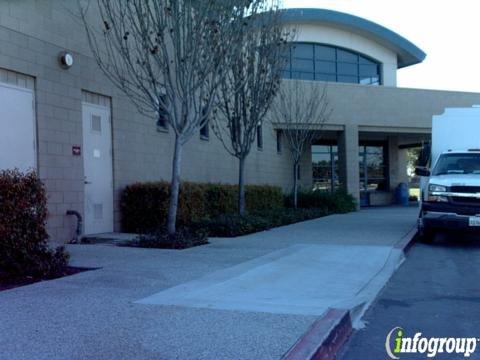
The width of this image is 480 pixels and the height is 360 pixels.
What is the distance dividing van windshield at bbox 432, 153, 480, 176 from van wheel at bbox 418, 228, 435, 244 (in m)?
1.37

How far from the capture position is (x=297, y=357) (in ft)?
15.6

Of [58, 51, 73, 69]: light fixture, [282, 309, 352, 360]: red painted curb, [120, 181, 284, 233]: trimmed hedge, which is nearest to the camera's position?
[282, 309, 352, 360]: red painted curb

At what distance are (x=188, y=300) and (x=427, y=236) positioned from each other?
340 inches

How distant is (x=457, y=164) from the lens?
1411cm

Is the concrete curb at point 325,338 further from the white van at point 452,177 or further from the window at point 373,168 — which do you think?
the window at point 373,168

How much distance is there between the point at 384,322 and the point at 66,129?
26.3 feet

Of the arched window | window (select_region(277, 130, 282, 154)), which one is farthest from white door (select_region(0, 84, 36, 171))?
the arched window

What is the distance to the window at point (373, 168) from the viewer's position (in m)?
32.6

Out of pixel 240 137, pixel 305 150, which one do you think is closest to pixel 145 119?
pixel 240 137

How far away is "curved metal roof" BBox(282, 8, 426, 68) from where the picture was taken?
30.0 metres

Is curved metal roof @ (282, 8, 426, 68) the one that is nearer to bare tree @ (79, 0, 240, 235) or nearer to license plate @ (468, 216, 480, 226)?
bare tree @ (79, 0, 240, 235)

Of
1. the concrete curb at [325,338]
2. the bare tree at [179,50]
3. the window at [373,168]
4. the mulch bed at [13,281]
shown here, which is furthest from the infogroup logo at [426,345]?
the window at [373,168]

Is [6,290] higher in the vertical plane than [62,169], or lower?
lower

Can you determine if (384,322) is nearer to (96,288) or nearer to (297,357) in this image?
(297,357)
